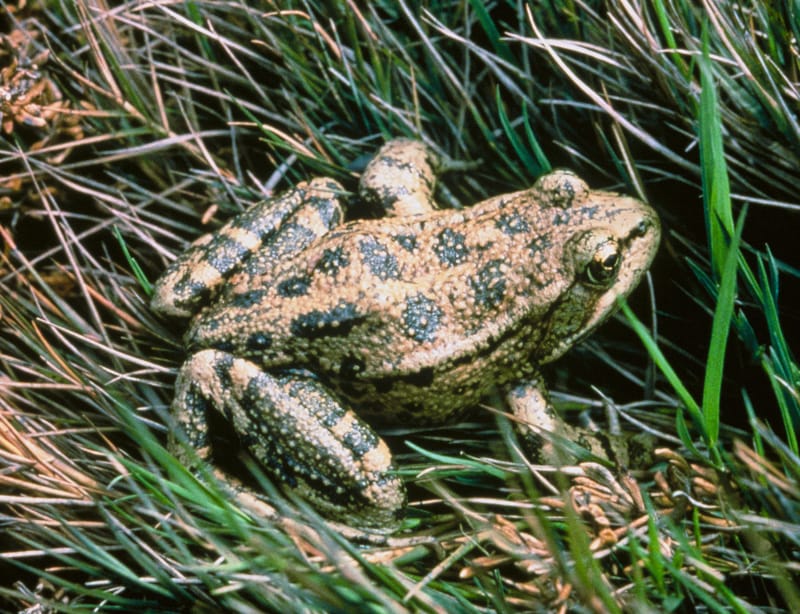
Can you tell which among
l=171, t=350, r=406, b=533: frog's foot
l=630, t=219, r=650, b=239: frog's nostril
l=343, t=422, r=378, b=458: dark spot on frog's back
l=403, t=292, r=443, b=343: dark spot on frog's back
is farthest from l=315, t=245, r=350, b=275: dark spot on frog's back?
l=630, t=219, r=650, b=239: frog's nostril

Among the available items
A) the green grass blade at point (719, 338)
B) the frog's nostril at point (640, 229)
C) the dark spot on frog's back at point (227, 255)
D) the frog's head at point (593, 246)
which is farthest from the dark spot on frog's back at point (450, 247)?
the green grass blade at point (719, 338)

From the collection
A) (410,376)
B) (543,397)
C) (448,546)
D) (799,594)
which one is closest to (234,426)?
(410,376)

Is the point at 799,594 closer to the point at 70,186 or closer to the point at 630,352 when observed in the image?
the point at 630,352

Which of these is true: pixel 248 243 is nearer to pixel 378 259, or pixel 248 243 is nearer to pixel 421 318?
pixel 378 259

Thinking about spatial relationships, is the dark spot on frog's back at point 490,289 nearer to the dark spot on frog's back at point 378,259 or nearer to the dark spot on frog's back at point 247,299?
the dark spot on frog's back at point 378,259

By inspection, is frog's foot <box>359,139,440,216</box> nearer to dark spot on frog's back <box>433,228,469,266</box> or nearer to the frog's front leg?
dark spot on frog's back <box>433,228,469,266</box>
